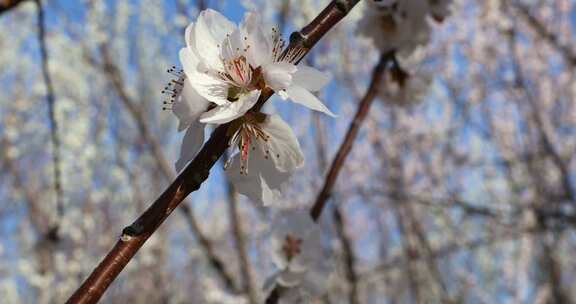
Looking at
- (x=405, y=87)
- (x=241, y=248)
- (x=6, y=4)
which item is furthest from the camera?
(x=241, y=248)

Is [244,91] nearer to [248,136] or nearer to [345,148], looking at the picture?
[248,136]

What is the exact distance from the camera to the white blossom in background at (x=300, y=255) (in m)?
1.62

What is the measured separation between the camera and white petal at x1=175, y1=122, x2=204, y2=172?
0.83 metres

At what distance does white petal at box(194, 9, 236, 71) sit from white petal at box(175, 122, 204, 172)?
0.12 metres

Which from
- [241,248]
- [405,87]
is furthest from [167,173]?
[405,87]

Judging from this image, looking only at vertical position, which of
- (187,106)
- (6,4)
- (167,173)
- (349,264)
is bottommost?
(349,264)

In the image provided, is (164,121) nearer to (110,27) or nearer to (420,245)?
(110,27)

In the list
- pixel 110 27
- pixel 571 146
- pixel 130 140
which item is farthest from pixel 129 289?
pixel 571 146

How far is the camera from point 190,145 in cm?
84

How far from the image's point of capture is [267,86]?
86 centimetres

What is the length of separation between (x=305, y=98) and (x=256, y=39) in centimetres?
17

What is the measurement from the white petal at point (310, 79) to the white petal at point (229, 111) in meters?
0.08

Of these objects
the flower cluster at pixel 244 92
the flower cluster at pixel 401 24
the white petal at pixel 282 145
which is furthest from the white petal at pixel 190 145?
the flower cluster at pixel 401 24

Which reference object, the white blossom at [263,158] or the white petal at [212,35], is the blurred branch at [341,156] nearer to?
the white blossom at [263,158]
